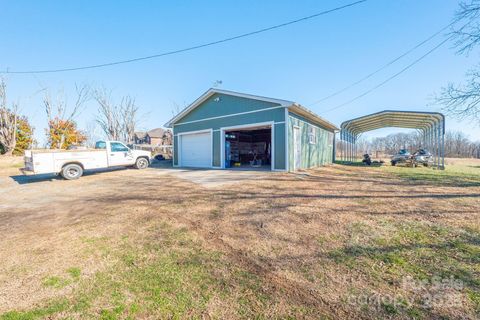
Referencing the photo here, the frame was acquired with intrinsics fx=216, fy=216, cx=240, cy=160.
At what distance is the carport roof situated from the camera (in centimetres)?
1372

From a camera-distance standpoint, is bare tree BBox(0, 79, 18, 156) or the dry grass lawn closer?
the dry grass lawn

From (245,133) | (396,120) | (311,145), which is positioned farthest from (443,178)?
(245,133)

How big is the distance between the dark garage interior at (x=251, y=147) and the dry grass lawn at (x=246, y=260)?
10.9m

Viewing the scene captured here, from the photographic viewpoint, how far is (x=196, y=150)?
14656 mm

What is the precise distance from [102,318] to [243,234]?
6.84ft

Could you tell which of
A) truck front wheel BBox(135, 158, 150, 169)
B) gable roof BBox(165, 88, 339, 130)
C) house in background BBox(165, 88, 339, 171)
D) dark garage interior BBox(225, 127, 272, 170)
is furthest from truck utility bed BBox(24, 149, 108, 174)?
dark garage interior BBox(225, 127, 272, 170)

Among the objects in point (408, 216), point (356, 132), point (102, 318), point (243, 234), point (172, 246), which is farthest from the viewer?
point (356, 132)

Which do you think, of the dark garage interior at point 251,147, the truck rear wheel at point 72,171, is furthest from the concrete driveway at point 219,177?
the dark garage interior at point 251,147

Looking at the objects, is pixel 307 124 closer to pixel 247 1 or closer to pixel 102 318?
pixel 247 1

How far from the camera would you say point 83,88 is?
1125 inches

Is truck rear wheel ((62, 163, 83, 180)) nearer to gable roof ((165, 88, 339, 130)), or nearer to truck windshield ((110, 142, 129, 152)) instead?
truck windshield ((110, 142, 129, 152))

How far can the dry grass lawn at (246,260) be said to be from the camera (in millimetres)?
1945

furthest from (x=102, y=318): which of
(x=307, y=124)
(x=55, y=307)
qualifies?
(x=307, y=124)

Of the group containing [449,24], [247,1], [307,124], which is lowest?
[307,124]
